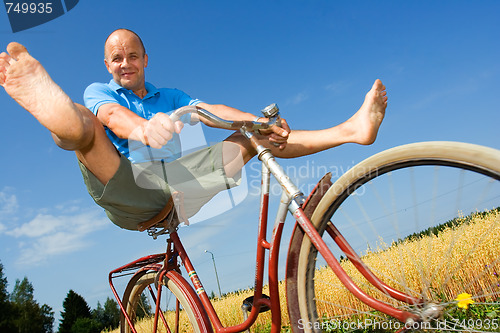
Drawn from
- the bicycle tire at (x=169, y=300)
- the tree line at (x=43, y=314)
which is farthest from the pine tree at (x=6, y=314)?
the bicycle tire at (x=169, y=300)

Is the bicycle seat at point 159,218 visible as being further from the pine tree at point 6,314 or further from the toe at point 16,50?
the pine tree at point 6,314

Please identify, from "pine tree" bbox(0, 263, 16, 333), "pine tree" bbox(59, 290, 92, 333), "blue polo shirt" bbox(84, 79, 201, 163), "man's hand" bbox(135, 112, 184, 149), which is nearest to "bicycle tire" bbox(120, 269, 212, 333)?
"blue polo shirt" bbox(84, 79, 201, 163)

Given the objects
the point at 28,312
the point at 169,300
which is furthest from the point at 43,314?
the point at 169,300

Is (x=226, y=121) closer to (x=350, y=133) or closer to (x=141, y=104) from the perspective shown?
(x=350, y=133)

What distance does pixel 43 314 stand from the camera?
38844 mm

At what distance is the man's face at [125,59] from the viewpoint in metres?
3.01

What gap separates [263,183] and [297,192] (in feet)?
0.98

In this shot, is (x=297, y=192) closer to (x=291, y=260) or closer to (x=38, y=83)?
(x=291, y=260)

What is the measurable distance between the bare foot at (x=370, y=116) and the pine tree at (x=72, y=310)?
4753 centimetres

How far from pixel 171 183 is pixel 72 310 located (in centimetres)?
4870

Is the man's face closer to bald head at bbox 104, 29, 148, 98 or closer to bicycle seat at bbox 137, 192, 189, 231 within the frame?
bald head at bbox 104, 29, 148, 98

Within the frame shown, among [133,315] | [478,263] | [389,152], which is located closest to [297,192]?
[389,152]

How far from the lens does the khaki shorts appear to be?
94.3 inches

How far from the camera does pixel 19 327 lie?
1229 inches
